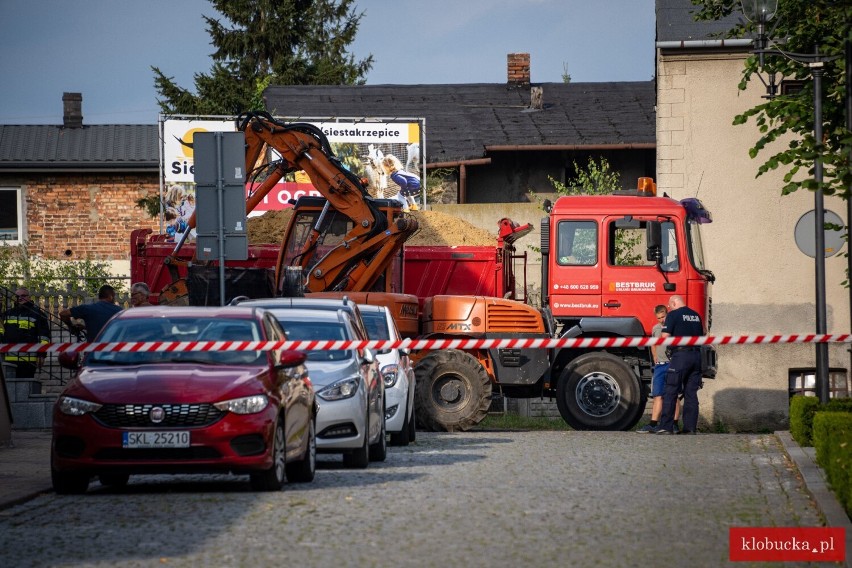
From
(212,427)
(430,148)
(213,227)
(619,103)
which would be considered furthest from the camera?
(619,103)

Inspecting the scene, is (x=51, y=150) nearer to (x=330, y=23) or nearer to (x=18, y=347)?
(x=330, y=23)

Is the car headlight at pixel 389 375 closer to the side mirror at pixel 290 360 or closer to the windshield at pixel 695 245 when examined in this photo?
the windshield at pixel 695 245

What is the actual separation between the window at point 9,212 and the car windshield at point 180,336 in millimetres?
35471

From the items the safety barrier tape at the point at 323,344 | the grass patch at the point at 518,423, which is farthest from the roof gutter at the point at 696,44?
the safety barrier tape at the point at 323,344

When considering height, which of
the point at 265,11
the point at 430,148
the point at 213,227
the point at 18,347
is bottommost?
the point at 18,347

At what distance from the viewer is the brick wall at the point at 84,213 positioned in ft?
154

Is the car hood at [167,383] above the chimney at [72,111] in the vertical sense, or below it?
below

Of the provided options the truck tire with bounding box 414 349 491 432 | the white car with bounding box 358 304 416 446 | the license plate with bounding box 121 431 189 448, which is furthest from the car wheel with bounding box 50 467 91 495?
the truck tire with bounding box 414 349 491 432

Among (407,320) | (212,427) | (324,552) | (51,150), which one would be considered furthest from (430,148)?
(324,552)

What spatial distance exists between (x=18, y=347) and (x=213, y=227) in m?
3.69

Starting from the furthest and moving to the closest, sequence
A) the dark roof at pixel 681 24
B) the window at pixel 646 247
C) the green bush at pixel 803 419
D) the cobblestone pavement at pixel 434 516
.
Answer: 1. the dark roof at pixel 681 24
2. the window at pixel 646 247
3. the green bush at pixel 803 419
4. the cobblestone pavement at pixel 434 516

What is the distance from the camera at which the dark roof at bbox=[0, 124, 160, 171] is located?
46719mm

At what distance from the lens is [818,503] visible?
35.7ft

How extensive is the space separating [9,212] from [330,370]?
34.9 m
